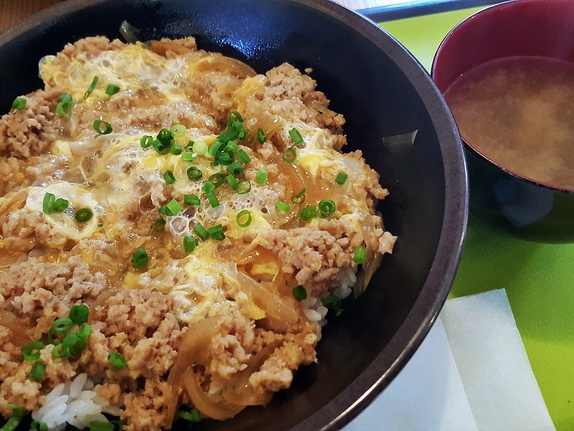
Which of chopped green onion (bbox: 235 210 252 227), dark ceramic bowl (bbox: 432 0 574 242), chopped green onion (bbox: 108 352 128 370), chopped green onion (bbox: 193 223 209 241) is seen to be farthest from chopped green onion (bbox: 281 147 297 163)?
chopped green onion (bbox: 108 352 128 370)

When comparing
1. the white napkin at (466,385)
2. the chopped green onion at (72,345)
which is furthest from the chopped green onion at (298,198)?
the chopped green onion at (72,345)

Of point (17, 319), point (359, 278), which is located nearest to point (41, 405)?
point (17, 319)

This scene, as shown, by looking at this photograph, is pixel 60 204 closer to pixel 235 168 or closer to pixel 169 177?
pixel 169 177

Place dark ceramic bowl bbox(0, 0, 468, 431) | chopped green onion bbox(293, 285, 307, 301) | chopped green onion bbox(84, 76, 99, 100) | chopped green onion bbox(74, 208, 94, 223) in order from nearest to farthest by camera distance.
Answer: dark ceramic bowl bbox(0, 0, 468, 431) < chopped green onion bbox(293, 285, 307, 301) < chopped green onion bbox(74, 208, 94, 223) < chopped green onion bbox(84, 76, 99, 100)

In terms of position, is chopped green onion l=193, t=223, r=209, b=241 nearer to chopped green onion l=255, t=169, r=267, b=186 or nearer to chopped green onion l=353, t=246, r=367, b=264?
chopped green onion l=255, t=169, r=267, b=186

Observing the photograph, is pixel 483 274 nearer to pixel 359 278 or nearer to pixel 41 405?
pixel 359 278
